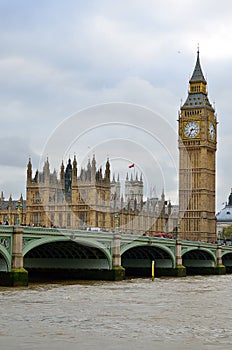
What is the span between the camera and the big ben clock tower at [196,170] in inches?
4087

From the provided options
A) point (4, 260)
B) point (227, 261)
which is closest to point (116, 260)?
point (4, 260)

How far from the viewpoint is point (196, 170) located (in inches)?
4114

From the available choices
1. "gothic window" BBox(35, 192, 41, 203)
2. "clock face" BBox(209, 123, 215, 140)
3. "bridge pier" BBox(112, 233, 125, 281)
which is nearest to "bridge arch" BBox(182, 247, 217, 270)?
"bridge pier" BBox(112, 233, 125, 281)

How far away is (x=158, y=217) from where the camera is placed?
9950cm

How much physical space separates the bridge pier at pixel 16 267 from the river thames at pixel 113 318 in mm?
1020

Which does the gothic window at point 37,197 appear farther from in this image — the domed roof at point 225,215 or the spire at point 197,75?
the domed roof at point 225,215

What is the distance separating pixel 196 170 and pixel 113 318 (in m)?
77.7

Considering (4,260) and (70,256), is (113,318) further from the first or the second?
(70,256)

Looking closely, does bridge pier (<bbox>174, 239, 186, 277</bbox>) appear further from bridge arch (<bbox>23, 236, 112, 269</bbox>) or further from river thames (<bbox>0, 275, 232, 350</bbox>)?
river thames (<bbox>0, 275, 232, 350</bbox>)

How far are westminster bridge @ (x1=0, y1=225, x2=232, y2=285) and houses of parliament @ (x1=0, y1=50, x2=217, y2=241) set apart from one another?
27.4 feet

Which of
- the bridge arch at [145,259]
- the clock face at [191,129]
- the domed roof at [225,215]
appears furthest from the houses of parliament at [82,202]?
the domed roof at [225,215]

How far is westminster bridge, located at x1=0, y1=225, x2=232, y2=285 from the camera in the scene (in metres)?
42.0

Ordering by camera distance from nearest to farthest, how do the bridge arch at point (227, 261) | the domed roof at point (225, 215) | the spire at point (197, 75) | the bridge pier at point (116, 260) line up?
the bridge pier at point (116, 260) → the bridge arch at point (227, 261) → the spire at point (197, 75) → the domed roof at point (225, 215)

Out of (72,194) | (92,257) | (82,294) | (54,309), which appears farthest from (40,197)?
(54,309)
